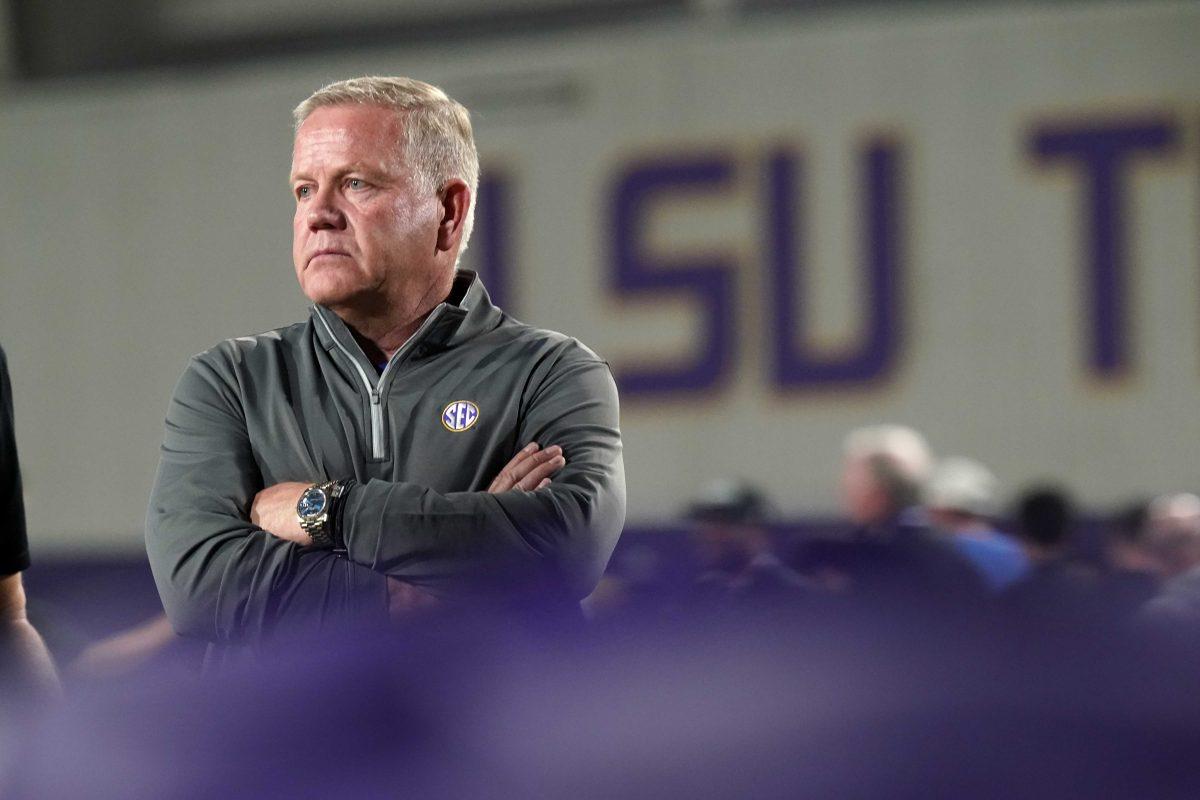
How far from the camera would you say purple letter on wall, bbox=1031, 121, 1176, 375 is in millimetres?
8273

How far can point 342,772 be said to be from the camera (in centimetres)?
135

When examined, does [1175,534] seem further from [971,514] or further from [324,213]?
[324,213]

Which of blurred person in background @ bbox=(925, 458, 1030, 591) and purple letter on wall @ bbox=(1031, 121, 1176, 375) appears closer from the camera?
blurred person in background @ bbox=(925, 458, 1030, 591)

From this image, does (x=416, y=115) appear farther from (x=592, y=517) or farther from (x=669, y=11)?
(x=669, y=11)

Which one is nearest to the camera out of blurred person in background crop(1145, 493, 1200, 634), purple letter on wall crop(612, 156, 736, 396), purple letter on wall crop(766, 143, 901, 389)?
blurred person in background crop(1145, 493, 1200, 634)

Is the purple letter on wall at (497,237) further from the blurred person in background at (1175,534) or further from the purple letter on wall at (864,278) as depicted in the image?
the blurred person in background at (1175,534)

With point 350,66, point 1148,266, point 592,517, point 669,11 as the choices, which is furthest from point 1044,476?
point 592,517

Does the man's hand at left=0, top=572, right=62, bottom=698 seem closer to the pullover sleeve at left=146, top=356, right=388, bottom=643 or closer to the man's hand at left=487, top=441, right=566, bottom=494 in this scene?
the pullover sleeve at left=146, top=356, right=388, bottom=643

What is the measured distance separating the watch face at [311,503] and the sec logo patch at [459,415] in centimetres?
15

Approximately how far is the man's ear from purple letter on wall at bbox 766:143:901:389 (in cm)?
708

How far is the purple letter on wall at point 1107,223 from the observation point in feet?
27.1

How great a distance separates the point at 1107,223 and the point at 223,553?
7.33 m

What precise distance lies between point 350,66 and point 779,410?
3225mm

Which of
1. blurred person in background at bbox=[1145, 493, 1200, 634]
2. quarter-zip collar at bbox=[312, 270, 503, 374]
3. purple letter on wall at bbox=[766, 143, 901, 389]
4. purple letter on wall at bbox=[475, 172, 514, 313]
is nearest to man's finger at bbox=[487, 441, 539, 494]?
quarter-zip collar at bbox=[312, 270, 503, 374]
